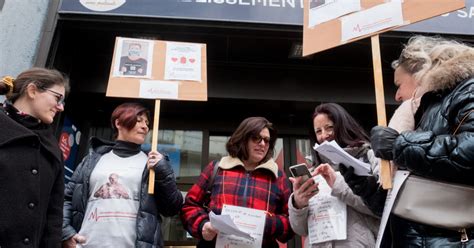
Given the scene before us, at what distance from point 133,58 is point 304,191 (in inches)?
67.0

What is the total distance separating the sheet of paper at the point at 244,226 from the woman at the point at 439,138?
1004 millimetres

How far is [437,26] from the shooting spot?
12.6 feet

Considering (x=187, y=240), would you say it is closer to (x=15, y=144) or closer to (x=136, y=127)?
(x=136, y=127)

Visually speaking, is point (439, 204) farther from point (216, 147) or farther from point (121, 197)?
point (216, 147)

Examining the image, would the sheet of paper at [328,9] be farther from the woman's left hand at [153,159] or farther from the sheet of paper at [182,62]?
the woman's left hand at [153,159]

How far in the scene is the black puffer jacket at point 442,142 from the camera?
1445 millimetres

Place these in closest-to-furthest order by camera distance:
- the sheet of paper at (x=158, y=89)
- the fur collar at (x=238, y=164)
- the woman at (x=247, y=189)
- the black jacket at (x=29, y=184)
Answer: the black jacket at (x=29, y=184)
the woman at (x=247, y=189)
the fur collar at (x=238, y=164)
the sheet of paper at (x=158, y=89)

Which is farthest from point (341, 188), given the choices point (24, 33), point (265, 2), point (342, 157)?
point (24, 33)

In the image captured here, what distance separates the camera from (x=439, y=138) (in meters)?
1.51

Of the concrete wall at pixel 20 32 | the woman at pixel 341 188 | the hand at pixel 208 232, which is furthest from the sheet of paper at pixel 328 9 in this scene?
the concrete wall at pixel 20 32

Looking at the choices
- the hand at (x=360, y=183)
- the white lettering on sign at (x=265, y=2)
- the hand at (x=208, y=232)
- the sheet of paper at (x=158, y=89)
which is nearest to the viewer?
the hand at (x=360, y=183)

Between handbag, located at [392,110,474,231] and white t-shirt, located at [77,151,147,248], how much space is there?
5.57 ft

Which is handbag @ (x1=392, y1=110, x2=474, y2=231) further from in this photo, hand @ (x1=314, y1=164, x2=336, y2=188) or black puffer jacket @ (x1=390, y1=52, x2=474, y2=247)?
hand @ (x1=314, y1=164, x2=336, y2=188)

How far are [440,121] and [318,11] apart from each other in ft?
4.45
